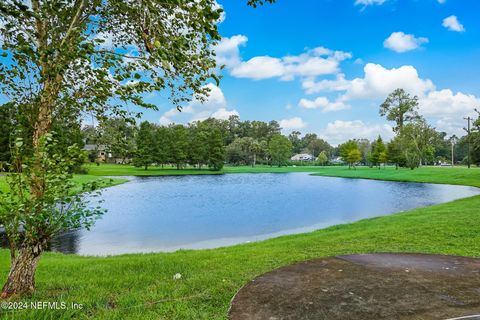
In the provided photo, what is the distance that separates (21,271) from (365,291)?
13.2 feet

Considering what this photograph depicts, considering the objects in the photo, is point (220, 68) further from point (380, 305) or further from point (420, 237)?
point (420, 237)

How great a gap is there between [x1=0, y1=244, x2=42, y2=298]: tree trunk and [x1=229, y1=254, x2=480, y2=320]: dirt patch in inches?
95.7

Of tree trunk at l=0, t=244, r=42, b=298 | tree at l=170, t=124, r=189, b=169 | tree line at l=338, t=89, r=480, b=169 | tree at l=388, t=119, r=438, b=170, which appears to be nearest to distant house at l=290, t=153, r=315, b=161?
tree line at l=338, t=89, r=480, b=169

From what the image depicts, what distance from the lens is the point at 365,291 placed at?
3430mm

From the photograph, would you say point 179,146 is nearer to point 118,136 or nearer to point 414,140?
point 414,140

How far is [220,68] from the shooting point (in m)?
3.41

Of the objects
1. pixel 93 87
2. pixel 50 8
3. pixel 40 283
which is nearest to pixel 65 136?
pixel 93 87

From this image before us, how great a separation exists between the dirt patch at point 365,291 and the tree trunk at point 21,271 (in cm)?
→ 243

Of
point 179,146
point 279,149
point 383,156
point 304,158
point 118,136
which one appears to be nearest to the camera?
point 118,136

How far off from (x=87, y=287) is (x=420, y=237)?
6797 millimetres

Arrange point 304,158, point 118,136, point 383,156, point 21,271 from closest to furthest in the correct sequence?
point 21,271
point 118,136
point 383,156
point 304,158

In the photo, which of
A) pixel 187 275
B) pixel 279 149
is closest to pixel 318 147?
pixel 279 149

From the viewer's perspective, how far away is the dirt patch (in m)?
2.95

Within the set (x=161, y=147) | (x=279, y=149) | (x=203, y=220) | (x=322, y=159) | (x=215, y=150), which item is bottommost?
(x=203, y=220)
